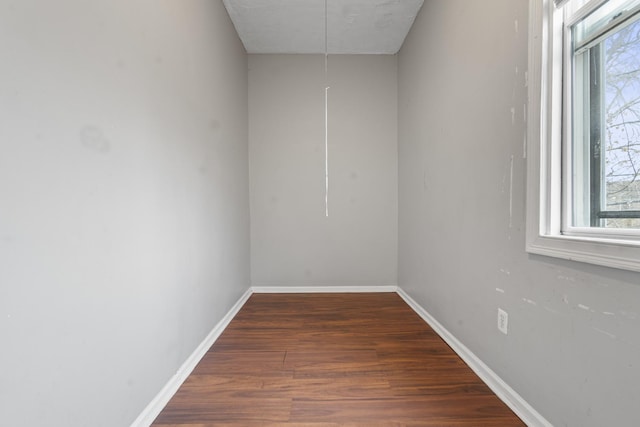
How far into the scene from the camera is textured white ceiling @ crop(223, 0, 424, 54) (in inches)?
98.8

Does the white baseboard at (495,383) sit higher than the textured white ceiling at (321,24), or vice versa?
the textured white ceiling at (321,24)

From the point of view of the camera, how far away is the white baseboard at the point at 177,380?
129cm

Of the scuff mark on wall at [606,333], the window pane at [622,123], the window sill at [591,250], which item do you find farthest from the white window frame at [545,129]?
the scuff mark on wall at [606,333]

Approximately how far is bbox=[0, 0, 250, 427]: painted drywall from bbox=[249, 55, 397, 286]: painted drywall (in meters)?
1.37

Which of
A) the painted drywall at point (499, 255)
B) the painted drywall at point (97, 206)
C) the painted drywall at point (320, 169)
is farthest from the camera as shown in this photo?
the painted drywall at point (320, 169)

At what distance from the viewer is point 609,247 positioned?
94cm

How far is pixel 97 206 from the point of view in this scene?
1021mm

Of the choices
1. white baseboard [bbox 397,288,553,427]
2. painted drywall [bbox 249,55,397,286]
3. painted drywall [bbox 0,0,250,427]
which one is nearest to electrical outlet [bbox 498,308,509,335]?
white baseboard [bbox 397,288,553,427]

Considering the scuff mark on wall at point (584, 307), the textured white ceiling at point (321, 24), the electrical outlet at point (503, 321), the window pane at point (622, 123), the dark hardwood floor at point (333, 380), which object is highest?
the textured white ceiling at point (321, 24)

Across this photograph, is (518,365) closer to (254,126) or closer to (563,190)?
(563,190)

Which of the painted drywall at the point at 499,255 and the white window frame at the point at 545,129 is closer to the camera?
the painted drywall at the point at 499,255

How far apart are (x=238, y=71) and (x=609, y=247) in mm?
2922

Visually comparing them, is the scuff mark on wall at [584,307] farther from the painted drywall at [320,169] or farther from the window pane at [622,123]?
the painted drywall at [320,169]

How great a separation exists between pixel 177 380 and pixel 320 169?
7.46ft
